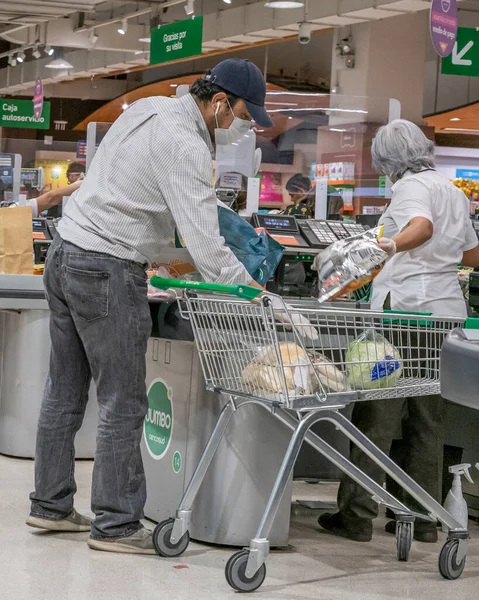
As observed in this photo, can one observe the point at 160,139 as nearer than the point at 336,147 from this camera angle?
Yes

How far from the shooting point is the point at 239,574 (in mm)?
3105

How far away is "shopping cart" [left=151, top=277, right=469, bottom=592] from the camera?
304cm

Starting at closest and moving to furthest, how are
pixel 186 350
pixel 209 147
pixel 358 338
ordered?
pixel 358 338 < pixel 209 147 < pixel 186 350

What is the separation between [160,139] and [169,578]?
1.41m

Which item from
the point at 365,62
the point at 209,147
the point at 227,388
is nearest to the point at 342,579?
the point at 227,388

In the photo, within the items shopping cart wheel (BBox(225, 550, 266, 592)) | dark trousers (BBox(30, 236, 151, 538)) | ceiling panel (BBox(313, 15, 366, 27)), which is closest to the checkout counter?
dark trousers (BBox(30, 236, 151, 538))

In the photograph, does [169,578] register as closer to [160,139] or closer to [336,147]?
[160,139]

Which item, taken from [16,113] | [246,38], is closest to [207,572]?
[246,38]

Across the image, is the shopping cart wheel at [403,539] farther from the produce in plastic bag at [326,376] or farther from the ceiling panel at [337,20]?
the ceiling panel at [337,20]

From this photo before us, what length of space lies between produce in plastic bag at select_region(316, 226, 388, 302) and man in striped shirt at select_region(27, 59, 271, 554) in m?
0.28

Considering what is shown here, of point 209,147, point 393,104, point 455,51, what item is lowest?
point 209,147

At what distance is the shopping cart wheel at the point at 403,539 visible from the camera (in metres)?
3.58

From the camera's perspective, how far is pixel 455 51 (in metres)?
11.8

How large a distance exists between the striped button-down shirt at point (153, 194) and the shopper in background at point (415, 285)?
84cm
